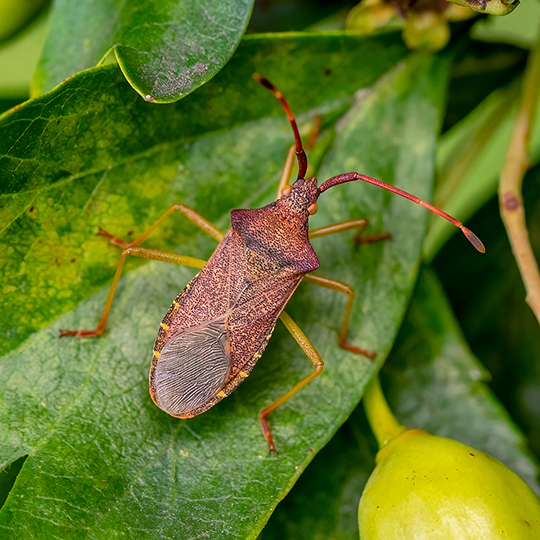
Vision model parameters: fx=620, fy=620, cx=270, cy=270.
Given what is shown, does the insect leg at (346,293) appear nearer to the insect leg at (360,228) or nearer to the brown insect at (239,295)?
the brown insect at (239,295)

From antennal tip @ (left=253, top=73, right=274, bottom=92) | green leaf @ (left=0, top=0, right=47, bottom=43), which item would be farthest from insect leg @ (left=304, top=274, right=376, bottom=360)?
green leaf @ (left=0, top=0, right=47, bottom=43)

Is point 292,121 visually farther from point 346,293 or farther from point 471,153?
point 471,153

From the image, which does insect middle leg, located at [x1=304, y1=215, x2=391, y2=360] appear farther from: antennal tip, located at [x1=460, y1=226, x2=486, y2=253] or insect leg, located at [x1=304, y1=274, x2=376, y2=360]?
antennal tip, located at [x1=460, y1=226, x2=486, y2=253]

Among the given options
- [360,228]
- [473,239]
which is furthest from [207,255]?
[473,239]

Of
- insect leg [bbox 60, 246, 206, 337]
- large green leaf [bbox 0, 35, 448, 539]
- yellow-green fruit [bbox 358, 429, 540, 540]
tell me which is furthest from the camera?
insect leg [bbox 60, 246, 206, 337]

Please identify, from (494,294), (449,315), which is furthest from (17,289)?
(494,294)
